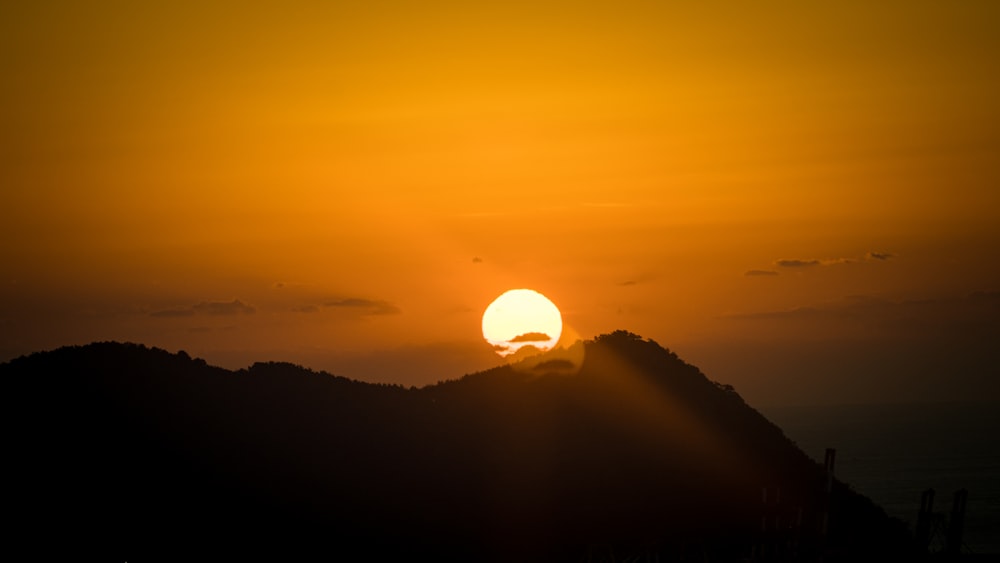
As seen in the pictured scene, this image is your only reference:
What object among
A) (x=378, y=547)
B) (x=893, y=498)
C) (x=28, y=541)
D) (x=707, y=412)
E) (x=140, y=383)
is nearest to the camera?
(x=28, y=541)

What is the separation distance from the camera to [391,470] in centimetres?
4597

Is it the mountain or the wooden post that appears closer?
the mountain

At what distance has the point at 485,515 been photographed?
144ft

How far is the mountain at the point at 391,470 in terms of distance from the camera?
41406mm

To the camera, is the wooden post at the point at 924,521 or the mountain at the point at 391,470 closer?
the mountain at the point at 391,470

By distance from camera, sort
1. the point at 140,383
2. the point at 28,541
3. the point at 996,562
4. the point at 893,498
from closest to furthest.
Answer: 1. the point at 28,541
2. the point at 996,562
3. the point at 140,383
4. the point at 893,498

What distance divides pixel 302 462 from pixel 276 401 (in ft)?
16.2

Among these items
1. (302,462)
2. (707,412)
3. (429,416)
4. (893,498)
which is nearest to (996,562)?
(707,412)

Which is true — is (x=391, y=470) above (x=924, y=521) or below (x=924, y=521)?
below

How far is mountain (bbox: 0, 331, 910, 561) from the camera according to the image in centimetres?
4141

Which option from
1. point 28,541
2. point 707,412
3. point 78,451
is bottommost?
point 28,541

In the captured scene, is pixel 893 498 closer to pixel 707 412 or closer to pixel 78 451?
pixel 707 412

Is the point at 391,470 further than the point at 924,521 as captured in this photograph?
Yes

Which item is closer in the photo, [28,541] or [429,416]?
[28,541]
